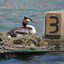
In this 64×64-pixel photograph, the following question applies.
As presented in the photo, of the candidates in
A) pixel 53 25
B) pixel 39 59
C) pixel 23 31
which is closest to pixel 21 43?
pixel 39 59

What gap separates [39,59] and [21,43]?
6.12 ft

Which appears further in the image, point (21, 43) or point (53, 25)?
point (53, 25)

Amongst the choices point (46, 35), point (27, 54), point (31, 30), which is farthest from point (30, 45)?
point (46, 35)

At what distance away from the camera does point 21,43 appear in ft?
74.5

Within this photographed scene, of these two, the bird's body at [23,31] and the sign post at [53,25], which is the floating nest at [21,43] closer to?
the bird's body at [23,31]

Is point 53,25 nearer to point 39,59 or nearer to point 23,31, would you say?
point 23,31

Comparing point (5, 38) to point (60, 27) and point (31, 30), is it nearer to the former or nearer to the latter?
point (31, 30)

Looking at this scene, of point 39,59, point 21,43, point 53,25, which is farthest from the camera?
point 53,25

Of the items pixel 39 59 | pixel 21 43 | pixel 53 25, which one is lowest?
pixel 39 59

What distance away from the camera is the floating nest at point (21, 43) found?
2195cm

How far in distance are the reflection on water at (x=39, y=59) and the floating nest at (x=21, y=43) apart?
2.45ft

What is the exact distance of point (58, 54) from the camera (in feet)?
75.4

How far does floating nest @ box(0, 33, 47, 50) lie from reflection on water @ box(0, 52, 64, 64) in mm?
746

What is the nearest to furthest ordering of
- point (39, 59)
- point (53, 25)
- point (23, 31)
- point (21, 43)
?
point (39, 59)
point (21, 43)
point (23, 31)
point (53, 25)
